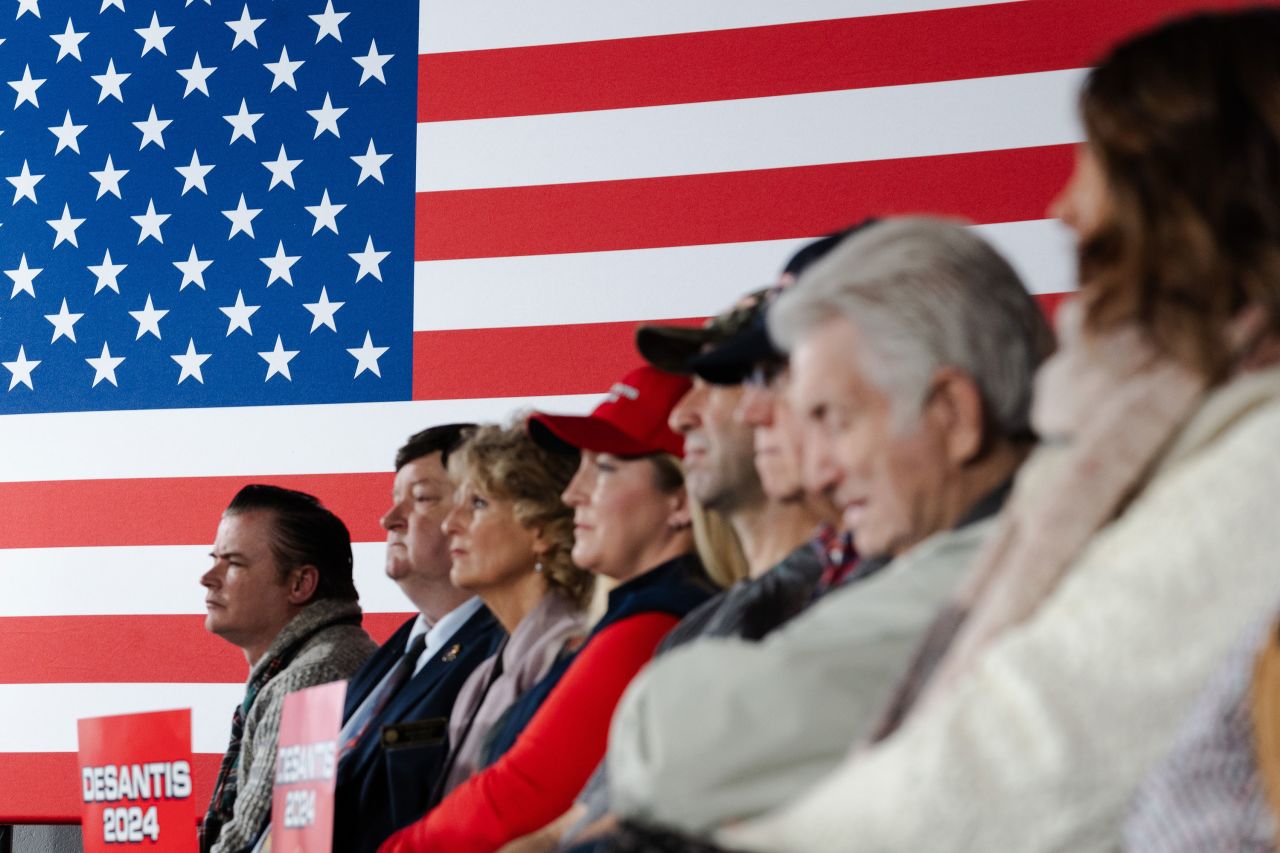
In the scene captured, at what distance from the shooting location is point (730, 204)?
12.7 ft

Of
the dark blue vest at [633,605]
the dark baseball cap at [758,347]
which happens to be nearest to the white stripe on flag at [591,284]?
the dark blue vest at [633,605]

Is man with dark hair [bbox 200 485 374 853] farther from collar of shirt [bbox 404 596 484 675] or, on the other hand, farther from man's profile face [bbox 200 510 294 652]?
collar of shirt [bbox 404 596 484 675]

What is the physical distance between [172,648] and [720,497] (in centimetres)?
262

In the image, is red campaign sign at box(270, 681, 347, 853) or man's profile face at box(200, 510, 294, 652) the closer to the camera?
red campaign sign at box(270, 681, 347, 853)

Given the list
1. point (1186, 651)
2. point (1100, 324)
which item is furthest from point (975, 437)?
point (1186, 651)

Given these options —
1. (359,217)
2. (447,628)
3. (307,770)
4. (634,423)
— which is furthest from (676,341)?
(359,217)

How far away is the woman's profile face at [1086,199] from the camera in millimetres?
987

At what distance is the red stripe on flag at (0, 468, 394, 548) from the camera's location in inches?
162

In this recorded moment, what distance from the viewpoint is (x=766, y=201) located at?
12.6 ft

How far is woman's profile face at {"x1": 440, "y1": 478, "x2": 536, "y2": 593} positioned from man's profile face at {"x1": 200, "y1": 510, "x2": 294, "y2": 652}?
90cm

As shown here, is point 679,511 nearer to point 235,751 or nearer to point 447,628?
point 447,628

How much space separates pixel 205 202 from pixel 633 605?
2610 mm

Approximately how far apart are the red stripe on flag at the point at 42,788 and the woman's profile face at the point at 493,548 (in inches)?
67.4

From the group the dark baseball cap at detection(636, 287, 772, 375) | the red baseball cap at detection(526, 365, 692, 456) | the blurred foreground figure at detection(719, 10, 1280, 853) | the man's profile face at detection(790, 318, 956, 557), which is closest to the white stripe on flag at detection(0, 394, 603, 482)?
the red baseball cap at detection(526, 365, 692, 456)
